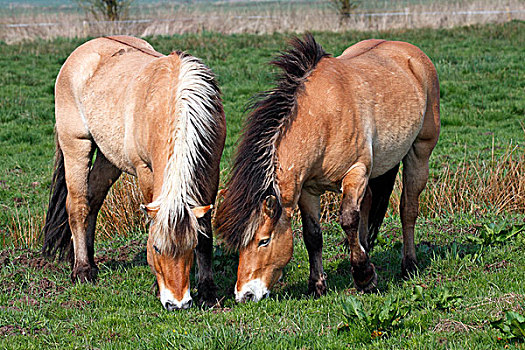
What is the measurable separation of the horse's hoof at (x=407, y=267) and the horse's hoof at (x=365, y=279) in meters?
0.74

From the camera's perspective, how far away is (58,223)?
654 cm

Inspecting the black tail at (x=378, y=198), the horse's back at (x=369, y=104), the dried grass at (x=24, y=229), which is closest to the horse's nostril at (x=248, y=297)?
the horse's back at (x=369, y=104)

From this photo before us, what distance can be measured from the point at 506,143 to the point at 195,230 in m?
7.15

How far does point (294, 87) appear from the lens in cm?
502

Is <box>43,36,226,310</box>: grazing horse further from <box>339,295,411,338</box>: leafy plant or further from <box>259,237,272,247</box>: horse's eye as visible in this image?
<box>339,295,411,338</box>: leafy plant

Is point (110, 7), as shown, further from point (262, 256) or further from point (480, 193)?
point (262, 256)

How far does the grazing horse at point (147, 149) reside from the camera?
449 centimetres

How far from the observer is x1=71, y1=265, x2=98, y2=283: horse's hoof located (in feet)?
19.7

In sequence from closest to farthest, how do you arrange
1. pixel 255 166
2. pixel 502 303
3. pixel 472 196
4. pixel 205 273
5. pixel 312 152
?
pixel 502 303 < pixel 255 166 < pixel 312 152 < pixel 205 273 < pixel 472 196

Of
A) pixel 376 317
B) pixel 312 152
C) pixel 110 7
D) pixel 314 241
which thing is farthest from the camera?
pixel 110 7

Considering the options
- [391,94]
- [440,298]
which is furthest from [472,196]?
[440,298]

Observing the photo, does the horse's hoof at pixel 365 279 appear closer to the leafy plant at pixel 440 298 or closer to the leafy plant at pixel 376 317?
the leafy plant at pixel 440 298

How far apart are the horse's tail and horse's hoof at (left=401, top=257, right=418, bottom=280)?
347 centimetres

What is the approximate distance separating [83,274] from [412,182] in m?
3.44
